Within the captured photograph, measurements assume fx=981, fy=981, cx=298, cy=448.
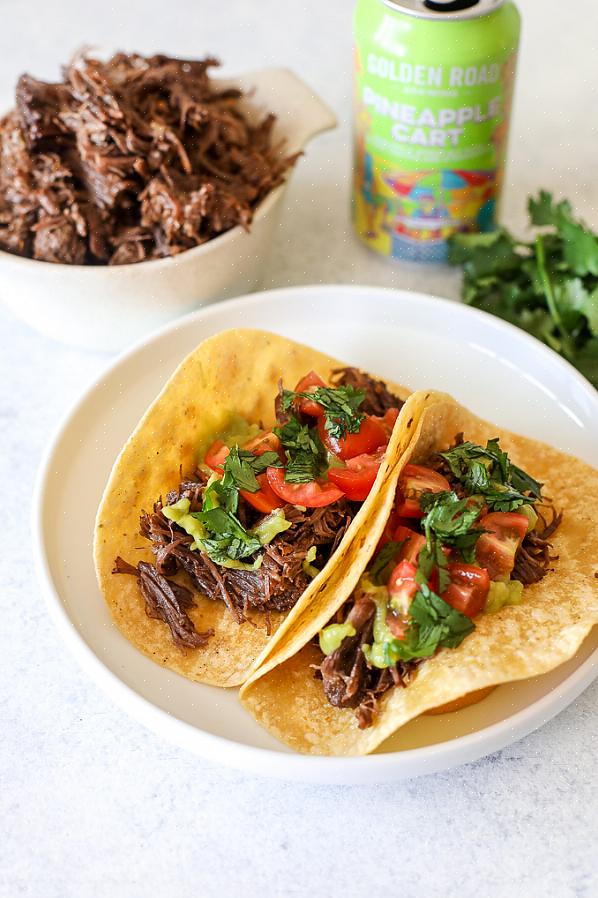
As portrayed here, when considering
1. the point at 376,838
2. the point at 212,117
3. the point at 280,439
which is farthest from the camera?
the point at 212,117

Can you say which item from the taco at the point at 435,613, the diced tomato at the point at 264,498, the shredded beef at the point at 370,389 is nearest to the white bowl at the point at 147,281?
the shredded beef at the point at 370,389

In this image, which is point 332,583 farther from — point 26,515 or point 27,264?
point 27,264

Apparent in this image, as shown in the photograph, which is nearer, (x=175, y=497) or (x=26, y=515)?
(x=175, y=497)

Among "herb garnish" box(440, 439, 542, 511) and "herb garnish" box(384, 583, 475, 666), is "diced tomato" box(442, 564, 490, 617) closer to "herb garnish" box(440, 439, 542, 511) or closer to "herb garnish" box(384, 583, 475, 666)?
"herb garnish" box(384, 583, 475, 666)

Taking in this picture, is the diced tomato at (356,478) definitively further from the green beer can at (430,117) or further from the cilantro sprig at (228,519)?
the green beer can at (430,117)

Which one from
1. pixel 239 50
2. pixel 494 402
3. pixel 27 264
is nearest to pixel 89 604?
pixel 27 264

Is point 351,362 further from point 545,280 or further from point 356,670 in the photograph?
point 356,670

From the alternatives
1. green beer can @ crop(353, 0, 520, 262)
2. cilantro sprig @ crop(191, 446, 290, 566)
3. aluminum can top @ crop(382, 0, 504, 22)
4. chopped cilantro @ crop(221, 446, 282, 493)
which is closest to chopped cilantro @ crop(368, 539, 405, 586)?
cilantro sprig @ crop(191, 446, 290, 566)
